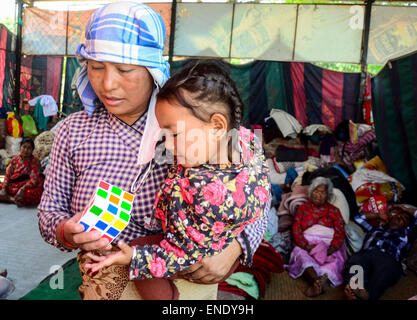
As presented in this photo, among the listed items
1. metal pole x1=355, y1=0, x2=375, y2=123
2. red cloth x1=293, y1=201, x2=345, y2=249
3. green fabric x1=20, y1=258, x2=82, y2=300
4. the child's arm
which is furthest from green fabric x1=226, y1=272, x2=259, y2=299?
metal pole x1=355, y1=0, x2=375, y2=123

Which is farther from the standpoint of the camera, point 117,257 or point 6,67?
point 6,67

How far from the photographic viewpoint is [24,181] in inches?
224

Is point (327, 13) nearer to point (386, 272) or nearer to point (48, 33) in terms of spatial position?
point (386, 272)

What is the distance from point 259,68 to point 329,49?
1.57m

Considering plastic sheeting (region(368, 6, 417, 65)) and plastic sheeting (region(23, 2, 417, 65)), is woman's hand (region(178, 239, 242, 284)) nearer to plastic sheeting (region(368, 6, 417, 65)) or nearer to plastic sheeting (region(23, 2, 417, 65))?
plastic sheeting (region(23, 2, 417, 65))

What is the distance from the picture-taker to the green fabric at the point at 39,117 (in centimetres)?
855

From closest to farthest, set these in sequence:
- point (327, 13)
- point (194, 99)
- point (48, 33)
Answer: point (194, 99), point (327, 13), point (48, 33)

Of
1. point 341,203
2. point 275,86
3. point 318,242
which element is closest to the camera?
point 318,242

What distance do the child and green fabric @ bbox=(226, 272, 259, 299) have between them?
1.98 metres

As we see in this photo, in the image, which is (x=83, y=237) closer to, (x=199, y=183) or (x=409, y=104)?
(x=199, y=183)

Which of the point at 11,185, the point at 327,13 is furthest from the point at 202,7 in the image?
the point at 11,185

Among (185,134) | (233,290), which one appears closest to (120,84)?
(185,134)

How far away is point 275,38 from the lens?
7.52 meters

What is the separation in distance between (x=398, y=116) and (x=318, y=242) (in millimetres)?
1761
